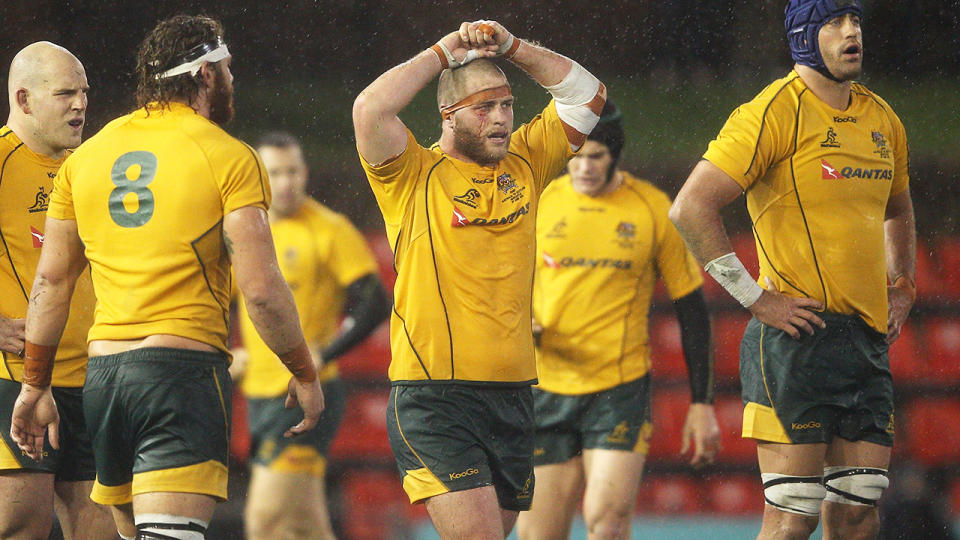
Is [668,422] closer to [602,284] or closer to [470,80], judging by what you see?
[602,284]

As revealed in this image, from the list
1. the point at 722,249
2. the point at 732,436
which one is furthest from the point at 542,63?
the point at 732,436

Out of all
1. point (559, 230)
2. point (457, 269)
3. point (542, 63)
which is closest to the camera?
point (457, 269)

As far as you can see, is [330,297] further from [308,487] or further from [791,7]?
[791,7]

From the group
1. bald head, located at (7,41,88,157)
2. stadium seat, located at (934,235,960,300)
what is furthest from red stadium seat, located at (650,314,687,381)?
bald head, located at (7,41,88,157)

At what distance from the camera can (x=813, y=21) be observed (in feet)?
13.7

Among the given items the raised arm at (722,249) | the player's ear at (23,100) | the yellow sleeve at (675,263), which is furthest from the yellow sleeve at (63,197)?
the yellow sleeve at (675,263)

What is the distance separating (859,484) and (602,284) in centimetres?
157

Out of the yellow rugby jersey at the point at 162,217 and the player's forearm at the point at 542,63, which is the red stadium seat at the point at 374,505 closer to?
the player's forearm at the point at 542,63

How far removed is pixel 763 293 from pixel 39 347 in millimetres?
2265

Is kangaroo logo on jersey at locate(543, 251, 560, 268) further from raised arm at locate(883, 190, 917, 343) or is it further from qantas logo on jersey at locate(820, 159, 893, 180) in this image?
qantas logo on jersey at locate(820, 159, 893, 180)

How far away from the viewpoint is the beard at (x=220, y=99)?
3666 mm

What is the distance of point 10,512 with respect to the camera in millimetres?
4094

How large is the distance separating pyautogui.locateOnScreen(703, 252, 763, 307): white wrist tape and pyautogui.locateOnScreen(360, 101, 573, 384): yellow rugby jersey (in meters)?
0.67

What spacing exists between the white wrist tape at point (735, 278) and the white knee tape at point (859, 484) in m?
0.64
